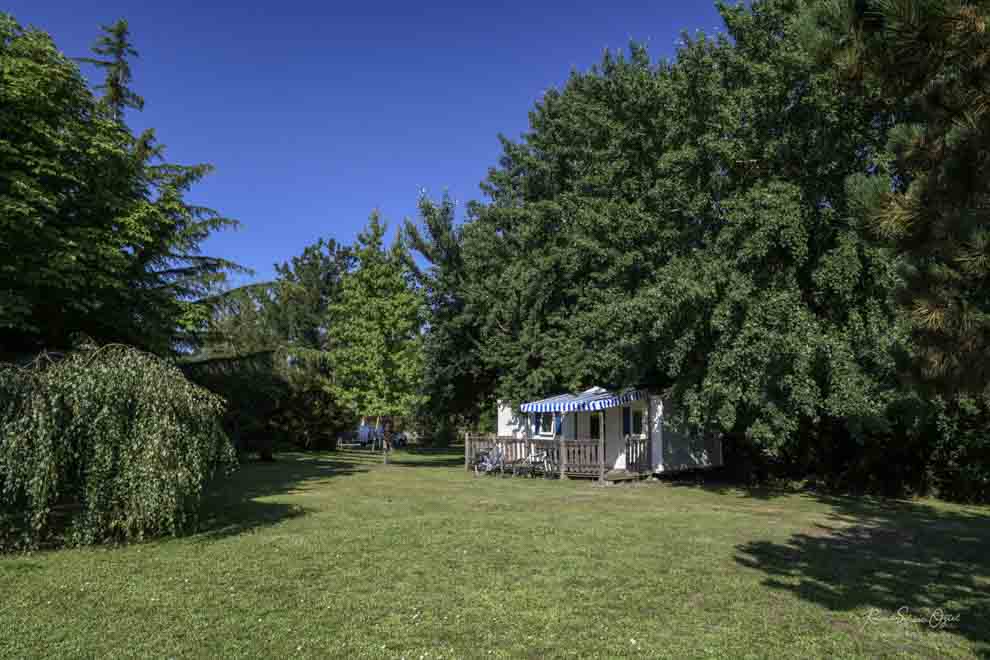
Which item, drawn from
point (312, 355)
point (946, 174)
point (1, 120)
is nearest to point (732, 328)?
point (946, 174)

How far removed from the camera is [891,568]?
7473 millimetres

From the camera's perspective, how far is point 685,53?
1639 cm

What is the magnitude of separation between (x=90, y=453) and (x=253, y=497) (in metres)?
5.55

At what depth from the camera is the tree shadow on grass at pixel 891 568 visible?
570 centimetres

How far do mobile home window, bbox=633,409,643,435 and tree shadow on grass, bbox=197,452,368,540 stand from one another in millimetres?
9116

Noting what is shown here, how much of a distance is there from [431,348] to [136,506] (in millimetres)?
16384

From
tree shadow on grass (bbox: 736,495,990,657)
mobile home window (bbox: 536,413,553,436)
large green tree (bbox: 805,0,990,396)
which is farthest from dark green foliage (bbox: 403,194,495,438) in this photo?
large green tree (bbox: 805,0,990,396)

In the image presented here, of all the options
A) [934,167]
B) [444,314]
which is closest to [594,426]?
[444,314]

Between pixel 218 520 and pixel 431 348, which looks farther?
pixel 431 348

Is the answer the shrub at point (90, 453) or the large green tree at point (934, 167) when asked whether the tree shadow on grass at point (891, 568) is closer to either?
the large green tree at point (934, 167)

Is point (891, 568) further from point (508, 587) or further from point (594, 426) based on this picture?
point (594, 426)

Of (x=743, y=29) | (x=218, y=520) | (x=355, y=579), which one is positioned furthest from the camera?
(x=743, y=29)

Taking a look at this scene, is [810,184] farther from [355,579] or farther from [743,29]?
[355,579]

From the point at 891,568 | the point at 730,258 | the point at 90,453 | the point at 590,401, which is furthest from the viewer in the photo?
the point at 590,401
